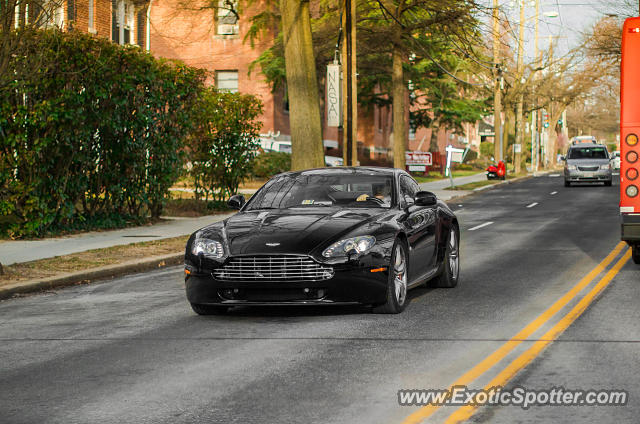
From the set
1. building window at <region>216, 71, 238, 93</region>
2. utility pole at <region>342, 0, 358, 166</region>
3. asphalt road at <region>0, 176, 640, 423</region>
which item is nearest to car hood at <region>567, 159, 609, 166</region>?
building window at <region>216, 71, 238, 93</region>

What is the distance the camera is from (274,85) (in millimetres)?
49625

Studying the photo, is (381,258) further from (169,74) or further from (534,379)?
(169,74)

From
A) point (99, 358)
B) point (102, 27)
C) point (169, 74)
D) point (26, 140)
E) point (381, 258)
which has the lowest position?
point (99, 358)

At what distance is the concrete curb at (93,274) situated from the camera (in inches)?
496

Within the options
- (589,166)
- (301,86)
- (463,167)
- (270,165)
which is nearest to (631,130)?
(301,86)

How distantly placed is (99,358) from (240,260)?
190cm

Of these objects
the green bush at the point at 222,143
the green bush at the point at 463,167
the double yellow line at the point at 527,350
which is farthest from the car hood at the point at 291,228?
the green bush at the point at 463,167

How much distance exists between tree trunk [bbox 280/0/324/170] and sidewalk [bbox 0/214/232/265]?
4.07 m

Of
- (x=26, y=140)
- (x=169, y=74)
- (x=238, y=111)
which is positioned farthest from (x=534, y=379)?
(x=238, y=111)

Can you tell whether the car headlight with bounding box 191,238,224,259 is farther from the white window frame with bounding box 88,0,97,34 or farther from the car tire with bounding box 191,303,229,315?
the white window frame with bounding box 88,0,97,34

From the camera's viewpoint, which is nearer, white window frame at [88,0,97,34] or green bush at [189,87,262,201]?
green bush at [189,87,262,201]

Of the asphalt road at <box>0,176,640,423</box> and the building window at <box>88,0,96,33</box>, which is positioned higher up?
the building window at <box>88,0,96,33</box>

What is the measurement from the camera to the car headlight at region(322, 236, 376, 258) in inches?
378

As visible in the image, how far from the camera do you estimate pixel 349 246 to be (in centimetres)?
967
